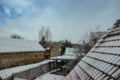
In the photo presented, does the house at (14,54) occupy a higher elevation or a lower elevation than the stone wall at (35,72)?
higher

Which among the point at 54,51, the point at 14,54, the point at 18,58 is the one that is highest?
the point at 54,51

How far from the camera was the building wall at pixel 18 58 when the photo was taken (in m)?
21.0

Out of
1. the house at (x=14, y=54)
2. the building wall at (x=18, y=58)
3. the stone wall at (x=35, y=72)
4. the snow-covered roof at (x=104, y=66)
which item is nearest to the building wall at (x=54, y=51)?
the building wall at (x=18, y=58)

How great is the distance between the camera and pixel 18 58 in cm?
2462

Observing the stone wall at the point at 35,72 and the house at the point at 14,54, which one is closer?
the stone wall at the point at 35,72

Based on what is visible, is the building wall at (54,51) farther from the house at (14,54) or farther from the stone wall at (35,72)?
the stone wall at (35,72)

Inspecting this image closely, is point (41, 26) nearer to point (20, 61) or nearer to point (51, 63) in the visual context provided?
point (51, 63)

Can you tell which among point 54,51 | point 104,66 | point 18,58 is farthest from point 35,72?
point 104,66

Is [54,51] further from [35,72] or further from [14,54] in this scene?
[14,54]

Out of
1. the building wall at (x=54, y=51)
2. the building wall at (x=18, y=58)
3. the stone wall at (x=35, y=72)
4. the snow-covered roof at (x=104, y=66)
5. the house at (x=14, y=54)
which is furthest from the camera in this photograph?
the building wall at (x=54, y=51)

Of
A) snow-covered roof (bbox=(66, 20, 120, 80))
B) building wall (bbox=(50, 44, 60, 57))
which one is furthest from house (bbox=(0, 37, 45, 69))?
snow-covered roof (bbox=(66, 20, 120, 80))

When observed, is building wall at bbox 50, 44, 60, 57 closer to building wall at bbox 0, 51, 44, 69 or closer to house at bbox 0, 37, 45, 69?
building wall at bbox 0, 51, 44, 69

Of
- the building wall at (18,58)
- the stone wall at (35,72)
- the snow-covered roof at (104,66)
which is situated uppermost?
the snow-covered roof at (104,66)

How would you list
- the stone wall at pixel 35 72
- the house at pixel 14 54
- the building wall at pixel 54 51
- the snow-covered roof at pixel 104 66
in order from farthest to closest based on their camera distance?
the building wall at pixel 54 51 < the house at pixel 14 54 < the stone wall at pixel 35 72 < the snow-covered roof at pixel 104 66
